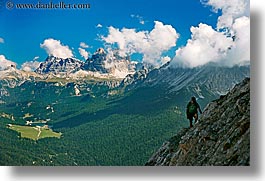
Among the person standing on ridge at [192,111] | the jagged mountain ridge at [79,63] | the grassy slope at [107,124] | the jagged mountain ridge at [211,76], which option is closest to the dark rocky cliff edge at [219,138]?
the person standing on ridge at [192,111]

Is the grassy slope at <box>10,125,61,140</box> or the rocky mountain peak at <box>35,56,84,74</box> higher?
the rocky mountain peak at <box>35,56,84,74</box>

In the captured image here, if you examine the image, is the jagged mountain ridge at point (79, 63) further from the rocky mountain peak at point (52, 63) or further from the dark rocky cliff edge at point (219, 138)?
the dark rocky cliff edge at point (219, 138)

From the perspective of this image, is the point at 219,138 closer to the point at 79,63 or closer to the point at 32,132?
the point at 79,63

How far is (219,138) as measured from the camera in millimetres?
7344

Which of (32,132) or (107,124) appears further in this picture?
(107,124)

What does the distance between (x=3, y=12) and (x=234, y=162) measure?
194 inches

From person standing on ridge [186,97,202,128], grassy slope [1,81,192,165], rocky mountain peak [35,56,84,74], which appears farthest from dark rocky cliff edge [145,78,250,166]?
rocky mountain peak [35,56,84,74]

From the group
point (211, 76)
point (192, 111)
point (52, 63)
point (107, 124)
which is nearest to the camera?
point (192, 111)

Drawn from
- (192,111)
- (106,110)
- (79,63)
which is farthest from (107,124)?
(192,111)

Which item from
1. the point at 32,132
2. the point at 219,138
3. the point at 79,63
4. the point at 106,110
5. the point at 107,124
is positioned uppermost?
the point at 106,110

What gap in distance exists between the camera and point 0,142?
8.95m

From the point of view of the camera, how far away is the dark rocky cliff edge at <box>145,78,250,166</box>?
23.3 ft

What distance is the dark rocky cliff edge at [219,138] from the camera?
7.10 meters

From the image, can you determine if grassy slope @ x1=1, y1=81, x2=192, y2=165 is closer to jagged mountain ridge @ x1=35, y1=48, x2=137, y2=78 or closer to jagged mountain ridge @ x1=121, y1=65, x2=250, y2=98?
jagged mountain ridge @ x1=121, y1=65, x2=250, y2=98
